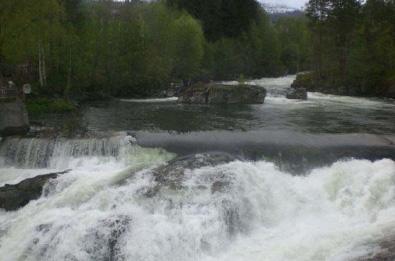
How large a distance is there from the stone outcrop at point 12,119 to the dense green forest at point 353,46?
31795mm

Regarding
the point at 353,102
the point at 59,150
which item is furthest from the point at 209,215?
the point at 353,102

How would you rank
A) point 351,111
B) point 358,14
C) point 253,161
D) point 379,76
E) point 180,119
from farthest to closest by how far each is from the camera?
point 358,14 → point 379,76 → point 351,111 → point 180,119 → point 253,161

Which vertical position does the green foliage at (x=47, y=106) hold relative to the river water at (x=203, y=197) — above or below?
above

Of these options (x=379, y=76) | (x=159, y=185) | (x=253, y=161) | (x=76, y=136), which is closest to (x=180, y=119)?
(x=76, y=136)

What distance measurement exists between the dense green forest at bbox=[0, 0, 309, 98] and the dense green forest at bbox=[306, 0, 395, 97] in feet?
38.5

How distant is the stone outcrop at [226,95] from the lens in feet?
128

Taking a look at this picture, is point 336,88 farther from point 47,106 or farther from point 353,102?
point 47,106

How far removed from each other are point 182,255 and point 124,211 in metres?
2.10

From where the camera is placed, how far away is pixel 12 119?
76.7 ft

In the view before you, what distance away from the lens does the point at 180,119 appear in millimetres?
29500

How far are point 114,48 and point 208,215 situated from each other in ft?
100

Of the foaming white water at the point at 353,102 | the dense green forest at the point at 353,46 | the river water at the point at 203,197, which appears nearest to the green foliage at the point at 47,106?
the river water at the point at 203,197

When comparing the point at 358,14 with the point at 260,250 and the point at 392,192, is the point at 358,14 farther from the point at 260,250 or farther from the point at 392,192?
the point at 260,250

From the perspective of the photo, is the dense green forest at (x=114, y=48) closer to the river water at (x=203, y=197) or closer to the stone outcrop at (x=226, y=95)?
the stone outcrop at (x=226, y=95)
